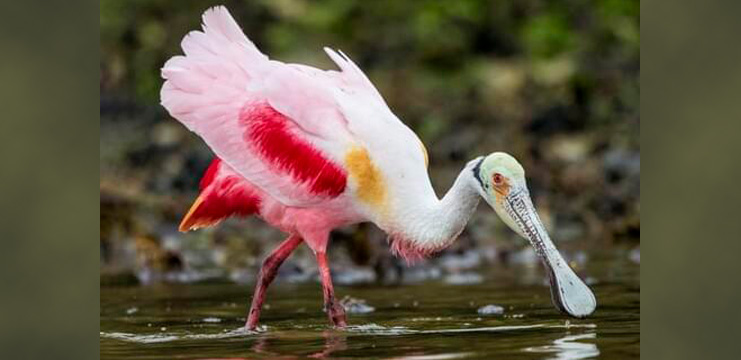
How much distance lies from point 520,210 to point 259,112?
4.88ft

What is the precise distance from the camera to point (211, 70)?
24.8 ft

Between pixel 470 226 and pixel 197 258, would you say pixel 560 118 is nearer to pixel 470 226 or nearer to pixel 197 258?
pixel 470 226

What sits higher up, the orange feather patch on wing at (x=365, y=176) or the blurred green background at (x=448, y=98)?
the blurred green background at (x=448, y=98)

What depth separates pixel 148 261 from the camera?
1082cm

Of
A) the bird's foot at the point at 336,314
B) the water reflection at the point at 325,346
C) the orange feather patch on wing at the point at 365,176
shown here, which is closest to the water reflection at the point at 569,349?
the water reflection at the point at 325,346

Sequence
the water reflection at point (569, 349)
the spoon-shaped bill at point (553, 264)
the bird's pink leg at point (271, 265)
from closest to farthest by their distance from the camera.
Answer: the water reflection at point (569, 349) < the spoon-shaped bill at point (553, 264) < the bird's pink leg at point (271, 265)

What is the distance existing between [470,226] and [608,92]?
12.2 ft

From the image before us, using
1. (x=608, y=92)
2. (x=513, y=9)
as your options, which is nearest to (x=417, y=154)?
(x=608, y=92)

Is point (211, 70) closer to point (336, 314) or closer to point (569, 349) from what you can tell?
point (336, 314)

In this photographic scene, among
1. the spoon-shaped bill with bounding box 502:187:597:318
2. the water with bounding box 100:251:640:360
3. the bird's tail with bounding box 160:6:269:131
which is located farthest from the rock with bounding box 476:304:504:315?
the bird's tail with bounding box 160:6:269:131

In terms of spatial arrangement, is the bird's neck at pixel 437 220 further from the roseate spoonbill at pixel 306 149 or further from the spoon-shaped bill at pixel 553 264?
the spoon-shaped bill at pixel 553 264

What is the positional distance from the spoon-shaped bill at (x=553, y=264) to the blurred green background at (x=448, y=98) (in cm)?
474

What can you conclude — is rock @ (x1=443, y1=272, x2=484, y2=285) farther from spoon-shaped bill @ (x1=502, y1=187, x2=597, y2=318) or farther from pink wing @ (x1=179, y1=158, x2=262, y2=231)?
spoon-shaped bill @ (x1=502, y1=187, x2=597, y2=318)

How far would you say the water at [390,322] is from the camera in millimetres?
6230
